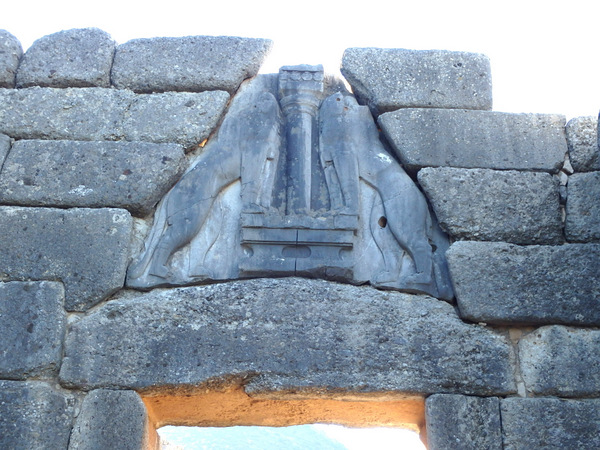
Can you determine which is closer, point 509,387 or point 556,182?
point 509,387

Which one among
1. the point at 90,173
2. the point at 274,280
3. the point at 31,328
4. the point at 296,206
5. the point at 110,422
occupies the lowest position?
the point at 110,422

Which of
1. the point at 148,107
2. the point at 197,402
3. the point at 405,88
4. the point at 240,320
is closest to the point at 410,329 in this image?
the point at 240,320

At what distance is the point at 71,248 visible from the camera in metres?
4.66

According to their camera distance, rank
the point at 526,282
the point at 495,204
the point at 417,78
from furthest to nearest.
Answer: the point at 417,78, the point at 495,204, the point at 526,282

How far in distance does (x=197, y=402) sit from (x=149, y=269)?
0.78 m

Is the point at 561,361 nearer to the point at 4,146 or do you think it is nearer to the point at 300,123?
the point at 300,123

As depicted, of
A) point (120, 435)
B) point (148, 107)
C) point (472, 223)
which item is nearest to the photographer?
point (120, 435)

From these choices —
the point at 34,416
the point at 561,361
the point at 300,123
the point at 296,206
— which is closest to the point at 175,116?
the point at 300,123

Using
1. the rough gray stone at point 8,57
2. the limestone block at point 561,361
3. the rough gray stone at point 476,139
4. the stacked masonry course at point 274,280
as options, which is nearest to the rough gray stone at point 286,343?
the stacked masonry course at point 274,280

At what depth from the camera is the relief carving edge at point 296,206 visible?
15.4ft

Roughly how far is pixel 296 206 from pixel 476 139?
1.17 meters

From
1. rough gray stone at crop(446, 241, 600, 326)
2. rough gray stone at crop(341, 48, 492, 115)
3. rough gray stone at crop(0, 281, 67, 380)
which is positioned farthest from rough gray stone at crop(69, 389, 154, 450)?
rough gray stone at crop(341, 48, 492, 115)

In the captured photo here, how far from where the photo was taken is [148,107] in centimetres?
515

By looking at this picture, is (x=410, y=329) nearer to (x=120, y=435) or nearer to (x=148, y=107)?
(x=120, y=435)
